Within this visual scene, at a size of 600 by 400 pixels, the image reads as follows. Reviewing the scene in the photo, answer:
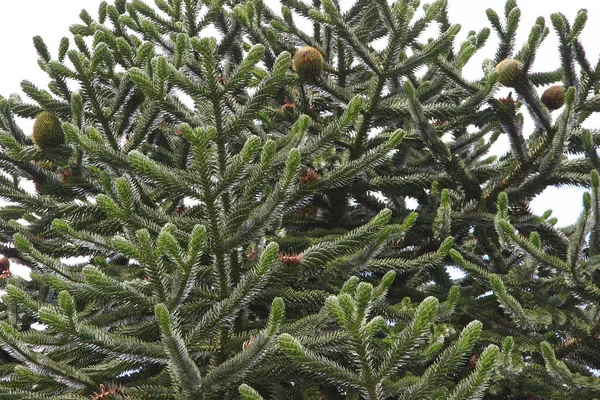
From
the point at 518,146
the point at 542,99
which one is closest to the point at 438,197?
the point at 518,146

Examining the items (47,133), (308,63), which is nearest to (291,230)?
(308,63)

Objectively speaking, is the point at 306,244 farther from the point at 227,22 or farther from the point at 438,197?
the point at 227,22

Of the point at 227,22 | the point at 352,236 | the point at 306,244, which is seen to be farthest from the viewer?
the point at 227,22

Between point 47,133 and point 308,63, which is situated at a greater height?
point 308,63

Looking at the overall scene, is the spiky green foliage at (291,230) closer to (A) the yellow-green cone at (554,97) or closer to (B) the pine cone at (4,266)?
(A) the yellow-green cone at (554,97)

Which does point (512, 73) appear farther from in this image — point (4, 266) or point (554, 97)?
point (4, 266)

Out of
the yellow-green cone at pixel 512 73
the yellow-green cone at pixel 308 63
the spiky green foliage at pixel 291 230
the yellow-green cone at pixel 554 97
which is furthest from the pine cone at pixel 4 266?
the yellow-green cone at pixel 554 97

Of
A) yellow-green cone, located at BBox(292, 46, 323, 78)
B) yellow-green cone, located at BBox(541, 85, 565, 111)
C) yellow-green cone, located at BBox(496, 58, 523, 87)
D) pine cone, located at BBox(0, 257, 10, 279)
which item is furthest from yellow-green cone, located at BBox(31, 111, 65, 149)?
yellow-green cone, located at BBox(541, 85, 565, 111)
